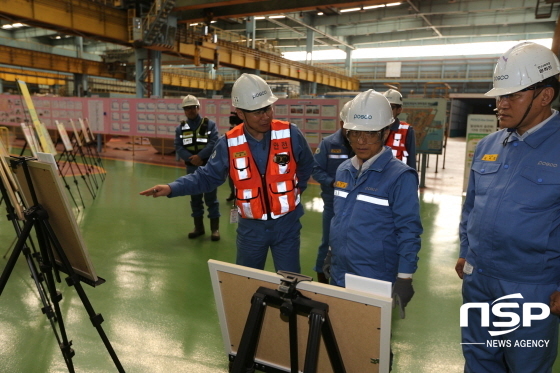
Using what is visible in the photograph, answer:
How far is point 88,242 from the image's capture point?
5.33m

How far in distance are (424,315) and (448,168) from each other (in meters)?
10.3

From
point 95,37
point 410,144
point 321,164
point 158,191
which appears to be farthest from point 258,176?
point 95,37

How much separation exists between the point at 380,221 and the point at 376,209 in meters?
0.07

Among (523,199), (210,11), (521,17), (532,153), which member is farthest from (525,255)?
(521,17)

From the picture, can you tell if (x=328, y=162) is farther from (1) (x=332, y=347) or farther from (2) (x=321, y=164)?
(1) (x=332, y=347)

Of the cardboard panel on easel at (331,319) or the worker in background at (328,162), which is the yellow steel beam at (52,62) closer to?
the worker in background at (328,162)

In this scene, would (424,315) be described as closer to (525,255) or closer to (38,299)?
(525,255)

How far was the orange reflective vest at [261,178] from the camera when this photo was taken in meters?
2.81

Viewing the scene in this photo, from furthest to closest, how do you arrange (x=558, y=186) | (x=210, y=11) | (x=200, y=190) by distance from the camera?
(x=210, y=11)
(x=200, y=190)
(x=558, y=186)

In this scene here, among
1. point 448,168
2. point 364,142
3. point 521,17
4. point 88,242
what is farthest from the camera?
point 521,17

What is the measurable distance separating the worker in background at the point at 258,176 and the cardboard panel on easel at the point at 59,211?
709 millimetres

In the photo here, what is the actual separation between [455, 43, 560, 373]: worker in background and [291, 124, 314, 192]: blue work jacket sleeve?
1.39 meters

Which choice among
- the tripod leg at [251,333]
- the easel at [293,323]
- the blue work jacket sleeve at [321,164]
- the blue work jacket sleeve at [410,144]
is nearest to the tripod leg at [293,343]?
the easel at [293,323]

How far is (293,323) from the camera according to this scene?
1385 millimetres
